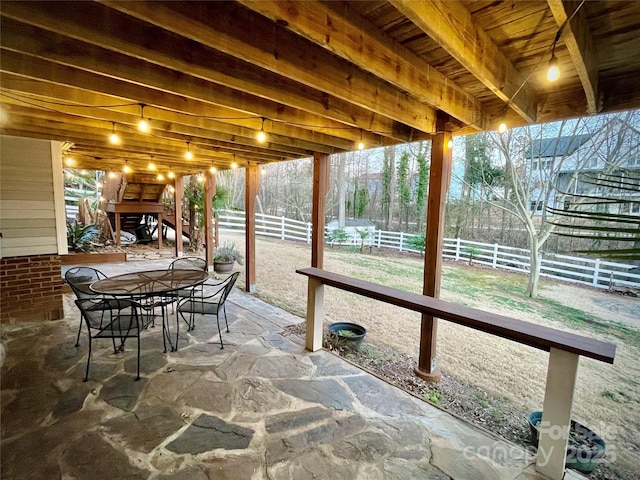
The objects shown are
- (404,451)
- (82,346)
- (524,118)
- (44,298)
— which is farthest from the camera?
(44,298)

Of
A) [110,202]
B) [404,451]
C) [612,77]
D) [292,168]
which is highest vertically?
[292,168]

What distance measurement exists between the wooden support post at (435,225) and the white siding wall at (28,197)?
14.1 ft

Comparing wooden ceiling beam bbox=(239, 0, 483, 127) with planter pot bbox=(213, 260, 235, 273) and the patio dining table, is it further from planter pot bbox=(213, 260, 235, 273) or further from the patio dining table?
planter pot bbox=(213, 260, 235, 273)

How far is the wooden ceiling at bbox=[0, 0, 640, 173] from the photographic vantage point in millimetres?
1442

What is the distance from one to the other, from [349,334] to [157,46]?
309 centimetres

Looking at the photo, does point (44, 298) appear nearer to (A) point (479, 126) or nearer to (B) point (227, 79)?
(B) point (227, 79)

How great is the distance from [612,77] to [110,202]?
9.64 metres

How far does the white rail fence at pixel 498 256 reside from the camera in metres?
6.54

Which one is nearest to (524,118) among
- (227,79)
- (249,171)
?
(227,79)

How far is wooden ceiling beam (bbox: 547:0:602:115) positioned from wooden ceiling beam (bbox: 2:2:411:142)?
1.53 m

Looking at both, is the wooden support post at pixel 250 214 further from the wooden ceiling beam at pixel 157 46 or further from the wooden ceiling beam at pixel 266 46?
the wooden ceiling beam at pixel 266 46

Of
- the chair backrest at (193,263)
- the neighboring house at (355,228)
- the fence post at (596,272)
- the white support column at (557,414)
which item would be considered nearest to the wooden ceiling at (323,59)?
the white support column at (557,414)

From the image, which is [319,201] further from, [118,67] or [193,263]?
[118,67]

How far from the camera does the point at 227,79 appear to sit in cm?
195
